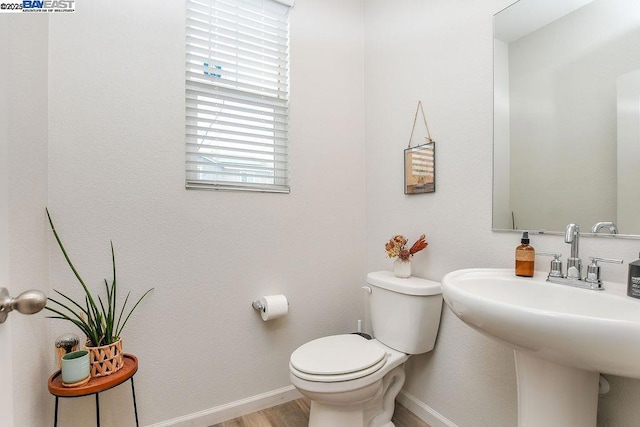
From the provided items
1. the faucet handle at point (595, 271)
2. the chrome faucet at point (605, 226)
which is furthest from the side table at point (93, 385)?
the chrome faucet at point (605, 226)

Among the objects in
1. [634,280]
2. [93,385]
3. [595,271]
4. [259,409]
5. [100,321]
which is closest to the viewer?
[634,280]

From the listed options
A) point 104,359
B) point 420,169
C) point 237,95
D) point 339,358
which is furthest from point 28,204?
point 420,169

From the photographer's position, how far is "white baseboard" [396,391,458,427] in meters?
1.43

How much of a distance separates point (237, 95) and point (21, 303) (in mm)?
1325

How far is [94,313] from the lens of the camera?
1155mm

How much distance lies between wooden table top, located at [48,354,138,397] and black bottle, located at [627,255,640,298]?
1.62 metres

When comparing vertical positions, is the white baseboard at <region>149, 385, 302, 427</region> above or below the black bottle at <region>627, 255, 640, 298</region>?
below

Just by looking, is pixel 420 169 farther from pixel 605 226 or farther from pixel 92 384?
pixel 92 384

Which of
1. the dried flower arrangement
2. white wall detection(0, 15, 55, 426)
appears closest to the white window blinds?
white wall detection(0, 15, 55, 426)

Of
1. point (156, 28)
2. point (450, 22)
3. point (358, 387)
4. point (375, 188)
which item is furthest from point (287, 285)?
point (450, 22)

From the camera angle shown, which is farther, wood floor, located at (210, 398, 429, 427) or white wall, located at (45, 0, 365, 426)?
wood floor, located at (210, 398, 429, 427)

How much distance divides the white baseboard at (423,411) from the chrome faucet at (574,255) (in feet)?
3.02

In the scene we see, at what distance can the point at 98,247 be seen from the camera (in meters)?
1.27

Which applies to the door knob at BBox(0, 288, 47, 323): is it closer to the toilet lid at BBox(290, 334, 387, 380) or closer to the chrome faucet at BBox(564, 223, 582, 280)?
the toilet lid at BBox(290, 334, 387, 380)
